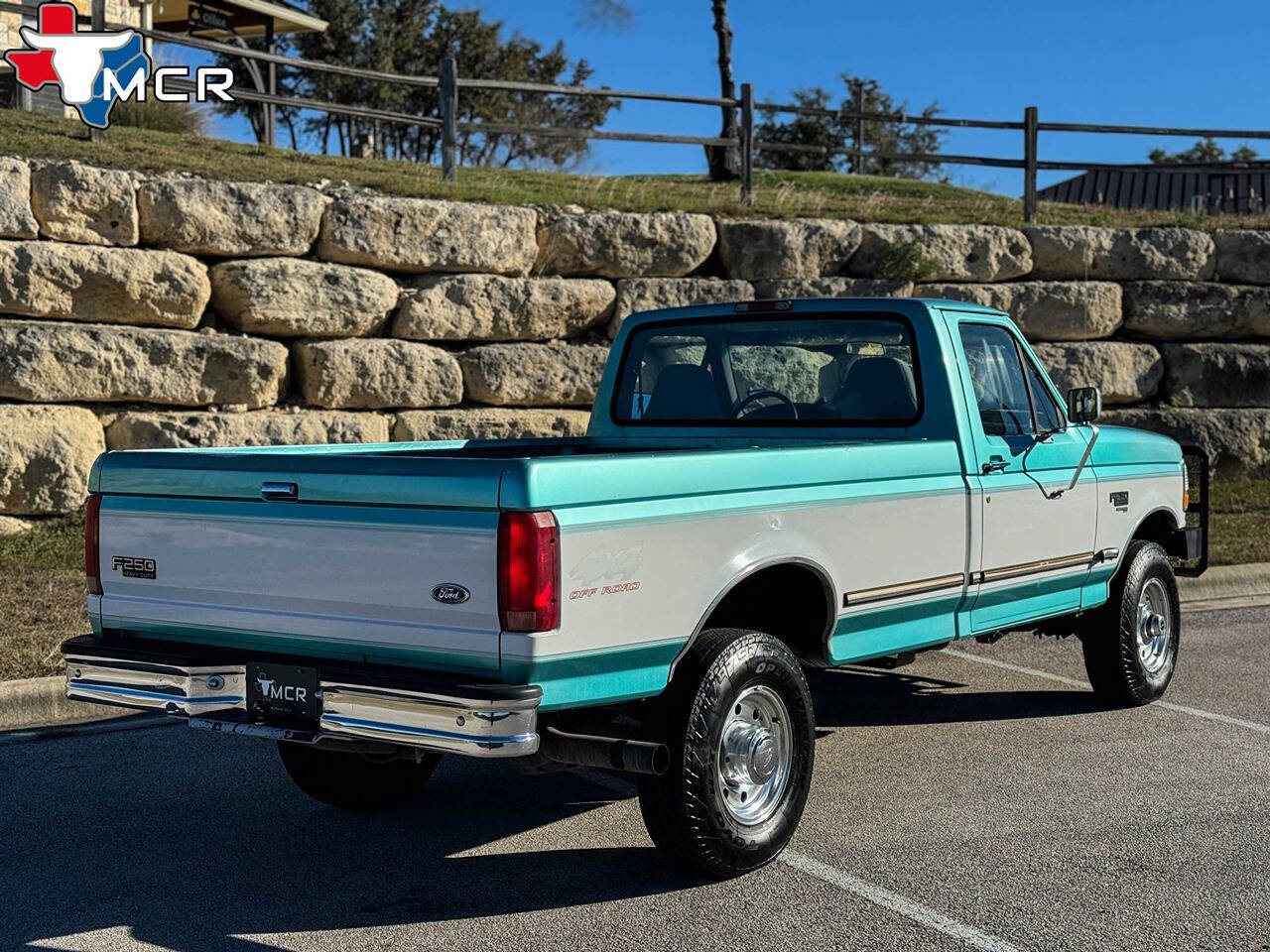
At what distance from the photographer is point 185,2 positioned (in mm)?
26516

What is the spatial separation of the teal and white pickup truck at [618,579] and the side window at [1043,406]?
203mm

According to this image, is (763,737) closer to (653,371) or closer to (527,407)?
(653,371)

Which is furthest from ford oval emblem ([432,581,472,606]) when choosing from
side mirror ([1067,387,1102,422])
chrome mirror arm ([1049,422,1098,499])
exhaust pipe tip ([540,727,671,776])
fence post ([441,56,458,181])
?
fence post ([441,56,458,181])

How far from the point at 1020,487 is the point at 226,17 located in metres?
24.0

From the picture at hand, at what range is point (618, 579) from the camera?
4492 mm

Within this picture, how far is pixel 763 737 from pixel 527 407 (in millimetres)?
8962

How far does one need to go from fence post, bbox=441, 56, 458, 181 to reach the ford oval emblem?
11.6 metres

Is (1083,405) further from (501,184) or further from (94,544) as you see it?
(501,184)

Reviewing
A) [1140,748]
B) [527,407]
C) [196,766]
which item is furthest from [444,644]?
[527,407]

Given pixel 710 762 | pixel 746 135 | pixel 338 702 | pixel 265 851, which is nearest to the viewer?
pixel 338 702

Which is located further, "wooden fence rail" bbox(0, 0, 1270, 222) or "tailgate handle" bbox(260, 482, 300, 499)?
"wooden fence rail" bbox(0, 0, 1270, 222)

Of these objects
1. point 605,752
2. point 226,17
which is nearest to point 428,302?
point 605,752

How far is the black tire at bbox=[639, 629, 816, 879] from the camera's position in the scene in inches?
185

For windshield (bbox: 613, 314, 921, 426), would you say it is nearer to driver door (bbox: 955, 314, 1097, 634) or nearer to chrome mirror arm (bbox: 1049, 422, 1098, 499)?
driver door (bbox: 955, 314, 1097, 634)
